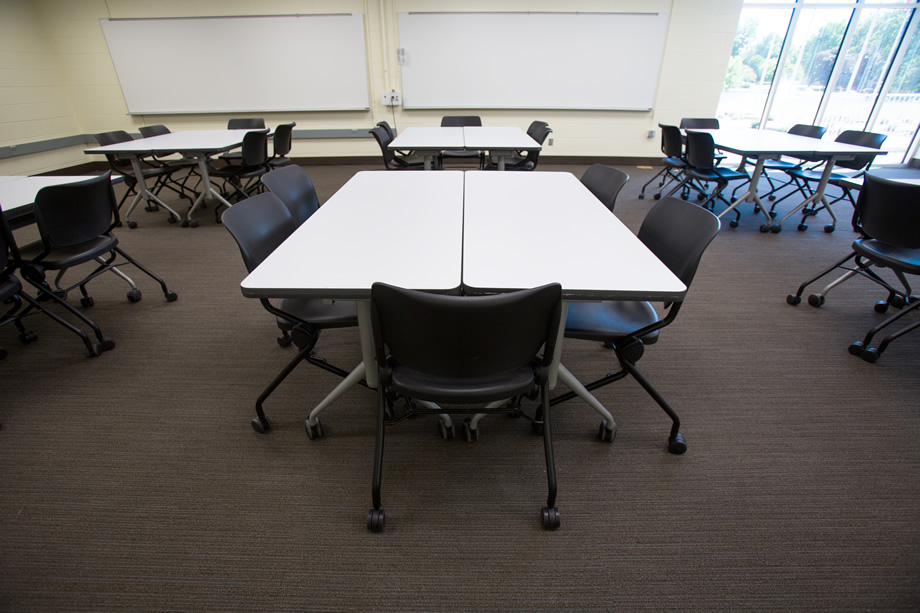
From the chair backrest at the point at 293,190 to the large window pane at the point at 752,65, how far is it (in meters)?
6.27

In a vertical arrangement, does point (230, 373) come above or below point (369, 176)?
below

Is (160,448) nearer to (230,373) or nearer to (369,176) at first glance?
(230,373)

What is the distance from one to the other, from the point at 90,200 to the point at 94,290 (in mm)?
986

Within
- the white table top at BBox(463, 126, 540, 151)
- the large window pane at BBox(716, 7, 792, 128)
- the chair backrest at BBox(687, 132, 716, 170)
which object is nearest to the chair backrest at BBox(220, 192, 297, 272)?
the white table top at BBox(463, 126, 540, 151)

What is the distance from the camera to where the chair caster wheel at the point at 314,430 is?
151cm

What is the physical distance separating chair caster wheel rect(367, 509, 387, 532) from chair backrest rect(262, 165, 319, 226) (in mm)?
1386

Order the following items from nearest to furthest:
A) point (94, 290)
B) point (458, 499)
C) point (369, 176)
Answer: point (458, 499) → point (369, 176) → point (94, 290)

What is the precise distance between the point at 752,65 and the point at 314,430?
740 centimetres

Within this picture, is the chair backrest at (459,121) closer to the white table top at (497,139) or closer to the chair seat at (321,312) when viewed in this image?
the white table top at (497,139)

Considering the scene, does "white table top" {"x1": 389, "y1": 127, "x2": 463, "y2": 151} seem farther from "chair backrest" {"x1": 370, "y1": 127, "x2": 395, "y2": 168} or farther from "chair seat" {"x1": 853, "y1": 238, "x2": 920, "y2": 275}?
"chair seat" {"x1": 853, "y1": 238, "x2": 920, "y2": 275}

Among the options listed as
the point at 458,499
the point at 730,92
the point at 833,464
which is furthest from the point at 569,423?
the point at 730,92

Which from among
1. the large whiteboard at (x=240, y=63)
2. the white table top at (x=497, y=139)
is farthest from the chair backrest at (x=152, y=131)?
the white table top at (x=497, y=139)

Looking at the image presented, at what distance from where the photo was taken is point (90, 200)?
1981 millimetres

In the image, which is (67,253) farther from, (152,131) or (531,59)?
(531,59)
